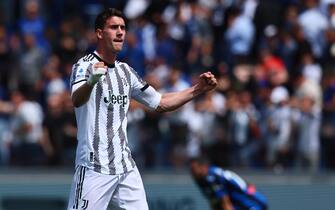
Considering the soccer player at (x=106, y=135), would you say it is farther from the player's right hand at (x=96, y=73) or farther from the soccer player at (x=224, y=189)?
the soccer player at (x=224, y=189)

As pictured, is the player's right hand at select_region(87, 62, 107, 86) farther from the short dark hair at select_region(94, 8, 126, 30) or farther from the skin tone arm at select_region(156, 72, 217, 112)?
the skin tone arm at select_region(156, 72, 217, 112)

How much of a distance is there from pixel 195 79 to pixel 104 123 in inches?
326

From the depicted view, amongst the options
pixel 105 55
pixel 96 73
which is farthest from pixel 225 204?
pixel 96 73

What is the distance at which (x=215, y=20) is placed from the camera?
17.7 metres

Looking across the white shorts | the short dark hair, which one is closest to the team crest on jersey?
the short dark hair

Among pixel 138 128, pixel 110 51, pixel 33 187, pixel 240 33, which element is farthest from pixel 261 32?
pixel 110 51

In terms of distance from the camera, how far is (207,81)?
8.25 metres

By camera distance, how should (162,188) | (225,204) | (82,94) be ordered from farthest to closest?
1. (162,188)
2. (225,204)
3. (82,94)

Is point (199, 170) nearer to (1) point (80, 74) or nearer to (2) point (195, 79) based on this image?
(1) point (80, 74)

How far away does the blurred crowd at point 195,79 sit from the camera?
1505 cm

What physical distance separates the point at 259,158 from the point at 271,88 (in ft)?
3.81

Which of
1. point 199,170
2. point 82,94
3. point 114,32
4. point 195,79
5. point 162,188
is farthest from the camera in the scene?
point 195,79

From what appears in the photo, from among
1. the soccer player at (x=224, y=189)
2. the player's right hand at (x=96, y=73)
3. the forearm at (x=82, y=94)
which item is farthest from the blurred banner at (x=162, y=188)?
the player's right hand at (x=96, y=73)

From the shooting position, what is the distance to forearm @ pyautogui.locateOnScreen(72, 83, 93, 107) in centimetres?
761
